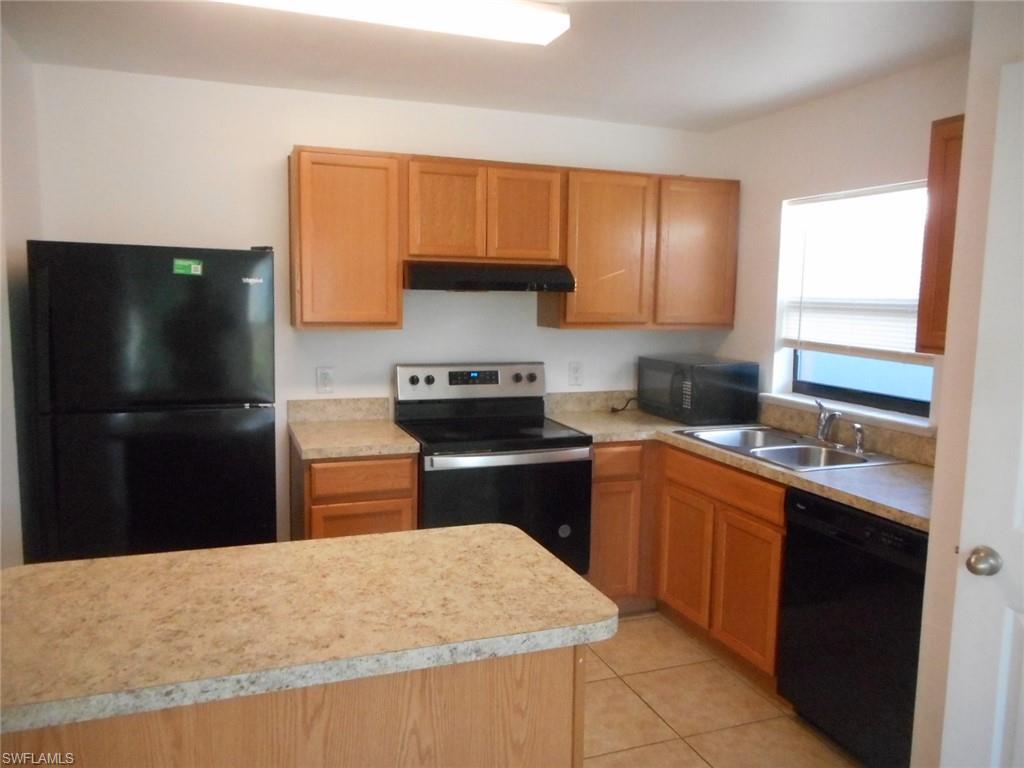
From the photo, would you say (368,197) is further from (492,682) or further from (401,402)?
(492,682)

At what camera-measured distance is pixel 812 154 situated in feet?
10.7

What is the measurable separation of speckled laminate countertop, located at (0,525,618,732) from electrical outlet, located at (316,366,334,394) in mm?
1880

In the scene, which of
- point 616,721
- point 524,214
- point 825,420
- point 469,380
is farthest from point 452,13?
point 616,721

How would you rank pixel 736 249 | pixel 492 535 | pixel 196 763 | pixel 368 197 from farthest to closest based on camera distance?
pixel 736 249 < pixel 368 197 < pixel 492 535 < pixel 196 763

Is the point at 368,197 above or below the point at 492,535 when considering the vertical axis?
above

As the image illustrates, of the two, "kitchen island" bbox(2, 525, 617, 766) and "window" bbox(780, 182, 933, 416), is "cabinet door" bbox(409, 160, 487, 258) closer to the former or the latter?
"window" bbox(780, 182, 933, 416)

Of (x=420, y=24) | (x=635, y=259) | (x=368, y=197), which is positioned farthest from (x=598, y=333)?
(x=420, y=24)

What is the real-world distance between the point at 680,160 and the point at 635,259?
75 centimetres

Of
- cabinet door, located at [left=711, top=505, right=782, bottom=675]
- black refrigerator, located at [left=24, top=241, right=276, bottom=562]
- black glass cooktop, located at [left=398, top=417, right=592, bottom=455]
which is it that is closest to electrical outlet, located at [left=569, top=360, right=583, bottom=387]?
black glass cooktop, located at [left=398, top=417, right=592, bottom=455]

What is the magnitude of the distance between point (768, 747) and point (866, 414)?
4.28 ft

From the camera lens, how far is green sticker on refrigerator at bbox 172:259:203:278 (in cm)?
265

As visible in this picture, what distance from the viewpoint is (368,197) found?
307 centimetres

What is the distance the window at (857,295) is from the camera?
287 centimetres

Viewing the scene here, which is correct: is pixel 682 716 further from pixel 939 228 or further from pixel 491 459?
pixel 939 228
